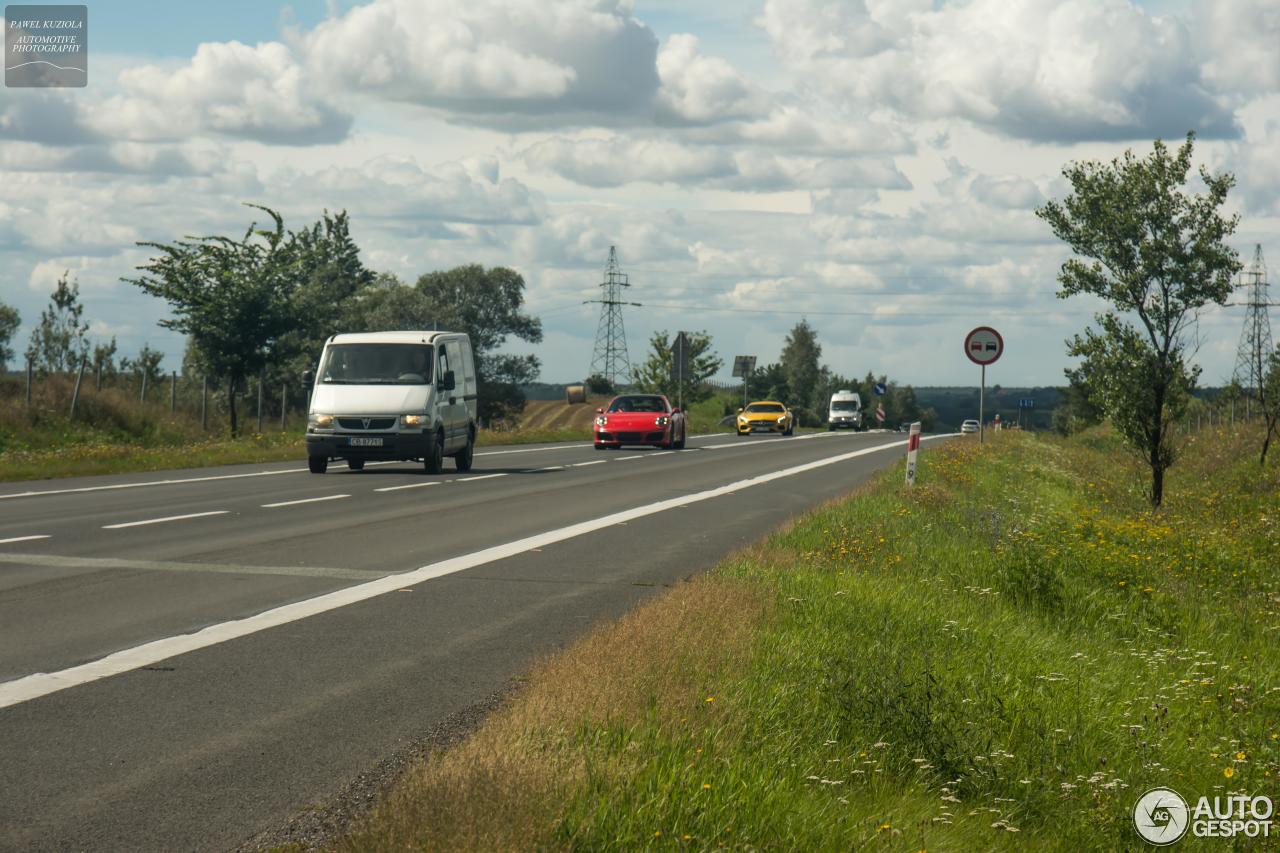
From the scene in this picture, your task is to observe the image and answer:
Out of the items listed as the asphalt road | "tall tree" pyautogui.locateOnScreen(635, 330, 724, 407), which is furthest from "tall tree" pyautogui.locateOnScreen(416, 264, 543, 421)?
the asphalt road

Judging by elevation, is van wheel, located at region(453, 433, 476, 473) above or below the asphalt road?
above

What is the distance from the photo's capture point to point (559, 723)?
5258 millimetres

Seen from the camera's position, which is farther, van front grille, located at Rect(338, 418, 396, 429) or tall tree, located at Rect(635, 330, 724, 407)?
tall tree, located at Rect(635, 330, 724, 407)

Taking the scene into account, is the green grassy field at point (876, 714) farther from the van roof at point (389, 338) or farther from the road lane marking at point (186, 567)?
the van roof at point (389, 338)

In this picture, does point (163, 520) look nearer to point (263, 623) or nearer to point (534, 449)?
point (263, 623)

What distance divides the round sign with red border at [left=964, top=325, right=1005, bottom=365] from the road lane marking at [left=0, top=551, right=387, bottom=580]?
61.7ft

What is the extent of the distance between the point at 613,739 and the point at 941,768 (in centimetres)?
140

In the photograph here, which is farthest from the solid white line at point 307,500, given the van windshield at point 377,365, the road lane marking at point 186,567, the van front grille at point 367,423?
the road lane marking at point 186,567

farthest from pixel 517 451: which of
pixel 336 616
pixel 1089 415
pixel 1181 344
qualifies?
pixel 1089 415

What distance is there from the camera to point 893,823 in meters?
4.61

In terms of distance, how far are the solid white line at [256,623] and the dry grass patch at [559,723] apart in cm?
203

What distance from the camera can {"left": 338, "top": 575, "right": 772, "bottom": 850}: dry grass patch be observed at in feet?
13.0

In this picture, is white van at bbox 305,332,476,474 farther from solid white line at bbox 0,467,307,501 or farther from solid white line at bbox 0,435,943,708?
Answer: solid white line at bbox 0,435,943,708

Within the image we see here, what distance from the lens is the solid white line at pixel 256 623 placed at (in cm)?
652
